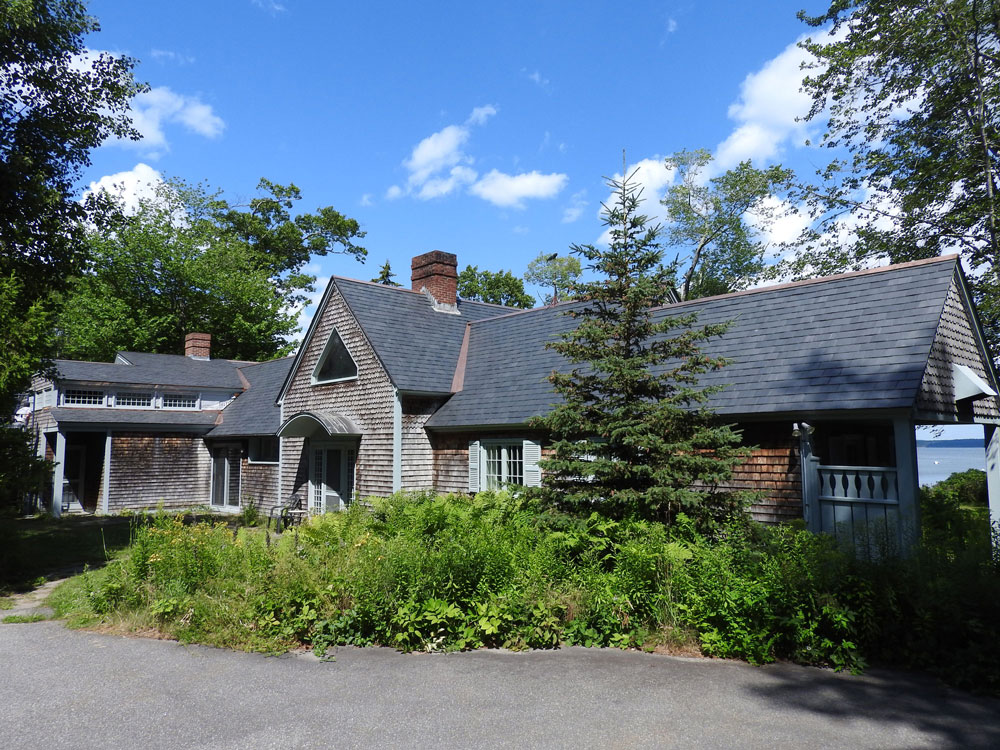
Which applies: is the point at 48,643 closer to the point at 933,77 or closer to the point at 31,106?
the point at 31,106

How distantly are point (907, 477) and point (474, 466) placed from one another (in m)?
9.14

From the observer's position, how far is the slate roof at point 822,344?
10352 mm

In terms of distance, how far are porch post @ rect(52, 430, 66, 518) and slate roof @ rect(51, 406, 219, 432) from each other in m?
0.65

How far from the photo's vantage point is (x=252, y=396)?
89.1ft

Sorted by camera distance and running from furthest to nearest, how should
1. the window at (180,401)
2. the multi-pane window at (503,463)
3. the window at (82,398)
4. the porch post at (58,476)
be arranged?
the window at (180,401) → the window at (82,398) → the porch post at (58,476) → the multi-pane window at (503,463)

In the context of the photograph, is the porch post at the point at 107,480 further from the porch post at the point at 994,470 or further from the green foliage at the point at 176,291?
the porch post at the point at 994,470

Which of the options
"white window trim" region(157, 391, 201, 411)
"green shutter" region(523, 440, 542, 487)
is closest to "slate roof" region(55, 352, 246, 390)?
"white window trim" region(157, 391, 201, 411)

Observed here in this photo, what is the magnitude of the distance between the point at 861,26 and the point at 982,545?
74.1ft

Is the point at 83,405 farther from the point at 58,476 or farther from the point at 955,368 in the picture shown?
the point at 955,368

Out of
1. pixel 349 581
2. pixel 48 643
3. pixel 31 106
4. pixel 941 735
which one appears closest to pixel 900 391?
pixel 941 735

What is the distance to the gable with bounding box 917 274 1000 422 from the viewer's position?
34.1 feet

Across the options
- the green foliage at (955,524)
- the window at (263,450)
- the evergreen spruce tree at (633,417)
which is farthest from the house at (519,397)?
the evergreen spruce tree at (633,417)

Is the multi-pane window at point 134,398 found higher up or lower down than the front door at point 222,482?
higher up

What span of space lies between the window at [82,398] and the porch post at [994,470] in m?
27.3
